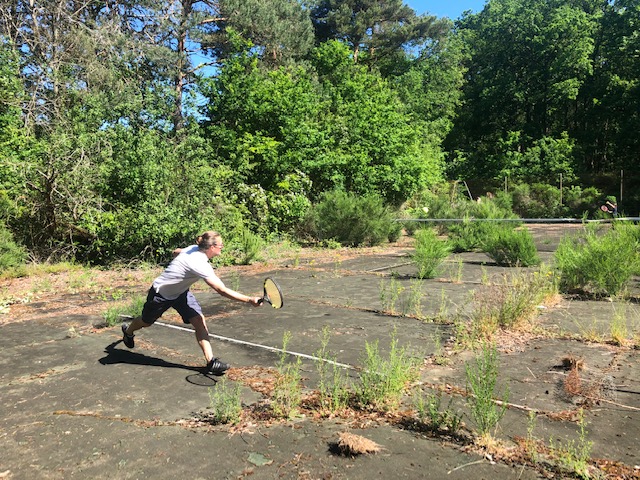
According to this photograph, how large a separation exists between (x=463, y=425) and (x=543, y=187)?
32.3 m

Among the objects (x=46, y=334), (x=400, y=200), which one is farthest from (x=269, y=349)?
(x=400, y=200)

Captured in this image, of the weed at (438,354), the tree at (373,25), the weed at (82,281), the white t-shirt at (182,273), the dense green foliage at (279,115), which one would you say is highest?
the tree at (373,25)

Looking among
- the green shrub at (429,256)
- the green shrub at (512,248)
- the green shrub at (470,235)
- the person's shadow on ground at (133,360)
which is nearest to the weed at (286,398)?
the person's shadow on ground at (133,360)

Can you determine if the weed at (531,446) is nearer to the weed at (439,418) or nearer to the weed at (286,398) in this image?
the weed at (439,418)

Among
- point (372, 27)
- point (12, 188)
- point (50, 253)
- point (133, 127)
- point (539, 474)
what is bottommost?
point (539, 474)

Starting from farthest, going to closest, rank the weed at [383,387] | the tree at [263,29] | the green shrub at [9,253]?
the tree at [263,29] < the green shrub at [9,253] < the weed at [383,387]

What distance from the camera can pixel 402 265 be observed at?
494 inches

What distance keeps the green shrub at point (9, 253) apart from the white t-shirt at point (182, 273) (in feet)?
27.3

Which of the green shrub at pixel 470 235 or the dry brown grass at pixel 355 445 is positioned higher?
the green shrub at pixel 470 235

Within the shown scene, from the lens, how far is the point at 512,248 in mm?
11148

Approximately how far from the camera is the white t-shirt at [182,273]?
4930mm

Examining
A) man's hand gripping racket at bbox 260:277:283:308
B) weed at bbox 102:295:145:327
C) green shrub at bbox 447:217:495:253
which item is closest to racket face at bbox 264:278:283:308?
man's hand gripping racket at bbox 260:277:283:308

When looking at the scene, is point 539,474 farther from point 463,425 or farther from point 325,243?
point 325,243

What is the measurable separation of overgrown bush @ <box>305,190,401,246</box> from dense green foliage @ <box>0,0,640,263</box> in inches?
6.3
